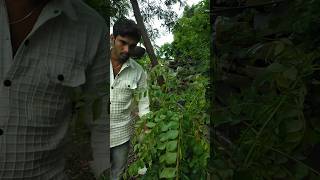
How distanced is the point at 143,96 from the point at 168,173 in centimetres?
44

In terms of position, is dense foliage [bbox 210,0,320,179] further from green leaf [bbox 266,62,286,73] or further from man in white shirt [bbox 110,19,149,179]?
man in white shirt [bbox 110,19,149,179]

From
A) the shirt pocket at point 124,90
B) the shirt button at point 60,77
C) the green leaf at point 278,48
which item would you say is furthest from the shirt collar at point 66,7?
the shirt pocket at point 124,90

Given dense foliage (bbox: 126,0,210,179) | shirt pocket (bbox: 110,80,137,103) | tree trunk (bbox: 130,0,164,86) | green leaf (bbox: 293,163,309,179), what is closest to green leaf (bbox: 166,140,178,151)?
dense foliage (bbox: 126,0,210,179)

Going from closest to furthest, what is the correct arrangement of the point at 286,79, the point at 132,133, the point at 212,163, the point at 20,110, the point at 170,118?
the point at 286,79, the point at 212,163, the point at 20,110, the point at 170,118, the point at 132,133

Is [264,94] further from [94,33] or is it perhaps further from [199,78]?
[199,78]

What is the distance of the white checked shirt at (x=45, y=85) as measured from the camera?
938 millimetres

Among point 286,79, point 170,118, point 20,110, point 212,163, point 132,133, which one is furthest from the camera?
point 132,133

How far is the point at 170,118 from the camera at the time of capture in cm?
144

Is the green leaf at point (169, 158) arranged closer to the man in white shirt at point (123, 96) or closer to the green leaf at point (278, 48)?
the man in white shirt at point (123, 96)

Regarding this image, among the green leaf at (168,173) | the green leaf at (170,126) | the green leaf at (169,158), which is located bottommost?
the green leaf at (168,173)

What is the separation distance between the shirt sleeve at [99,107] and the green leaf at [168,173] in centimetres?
45

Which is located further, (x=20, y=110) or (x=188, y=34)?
(x=188, y=34)

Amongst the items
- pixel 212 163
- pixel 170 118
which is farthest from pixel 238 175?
pixel 170 118

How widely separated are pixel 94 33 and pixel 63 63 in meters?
0.09
